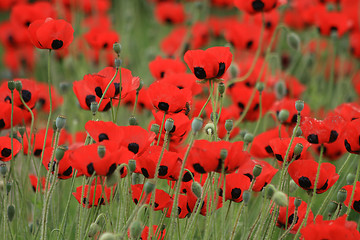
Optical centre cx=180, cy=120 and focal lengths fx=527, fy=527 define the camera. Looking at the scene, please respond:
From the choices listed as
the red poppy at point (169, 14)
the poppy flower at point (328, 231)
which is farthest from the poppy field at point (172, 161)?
the red poppy at point (169, 14)

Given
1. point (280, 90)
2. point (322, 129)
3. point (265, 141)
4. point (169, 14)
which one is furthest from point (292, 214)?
point (169, 14)

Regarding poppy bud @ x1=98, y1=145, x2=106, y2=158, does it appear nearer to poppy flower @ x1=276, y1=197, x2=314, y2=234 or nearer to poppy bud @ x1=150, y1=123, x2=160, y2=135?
poppy bud @ x1=150, y1=123, x2=160, y2=135

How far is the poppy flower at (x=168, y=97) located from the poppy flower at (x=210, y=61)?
0.07m

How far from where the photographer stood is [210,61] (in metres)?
1.38

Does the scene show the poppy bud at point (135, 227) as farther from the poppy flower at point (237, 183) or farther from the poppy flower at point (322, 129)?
the poppy flower at point (322, 129)

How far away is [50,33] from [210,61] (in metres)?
0.45

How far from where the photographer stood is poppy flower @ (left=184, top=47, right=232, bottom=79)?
1.38 m

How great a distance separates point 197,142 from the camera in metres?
1.15

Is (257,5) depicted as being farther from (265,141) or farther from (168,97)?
(168,97)

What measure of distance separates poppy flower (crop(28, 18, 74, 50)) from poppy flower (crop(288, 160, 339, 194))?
0.72 metres

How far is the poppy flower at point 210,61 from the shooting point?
138cm

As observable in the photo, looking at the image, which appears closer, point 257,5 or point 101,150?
point 101,150

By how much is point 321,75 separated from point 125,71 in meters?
2.14

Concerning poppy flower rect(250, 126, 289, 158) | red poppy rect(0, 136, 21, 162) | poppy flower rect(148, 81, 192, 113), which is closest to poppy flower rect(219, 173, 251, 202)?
poppy flower rect(148, 81, 192, 113)
